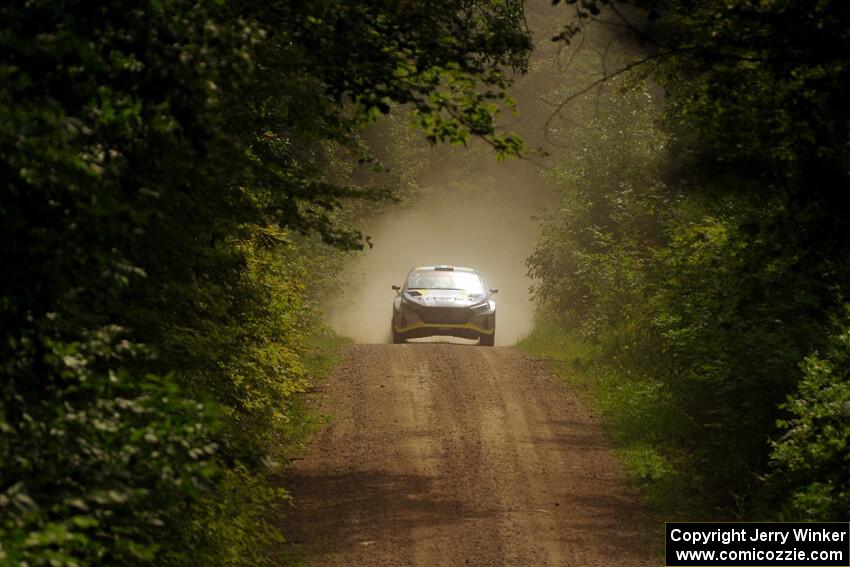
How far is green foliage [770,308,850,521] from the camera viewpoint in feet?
28.2

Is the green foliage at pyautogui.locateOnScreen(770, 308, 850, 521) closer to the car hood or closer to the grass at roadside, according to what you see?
the grass at roadside

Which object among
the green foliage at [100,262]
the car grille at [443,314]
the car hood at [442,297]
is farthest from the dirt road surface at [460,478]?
the car hood at [442,297]

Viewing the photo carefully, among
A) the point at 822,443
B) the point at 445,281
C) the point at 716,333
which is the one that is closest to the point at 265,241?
the point at 716,333

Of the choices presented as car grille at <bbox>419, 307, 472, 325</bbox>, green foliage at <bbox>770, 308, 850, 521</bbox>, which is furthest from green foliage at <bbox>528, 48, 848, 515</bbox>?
car grille at <bbox>419, 307, 472, 325</bbox>

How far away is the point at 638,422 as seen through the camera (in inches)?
632

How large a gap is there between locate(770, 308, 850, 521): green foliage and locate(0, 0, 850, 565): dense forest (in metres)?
0.03

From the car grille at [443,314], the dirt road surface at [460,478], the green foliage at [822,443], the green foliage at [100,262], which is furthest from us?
the car grille at [443,314]

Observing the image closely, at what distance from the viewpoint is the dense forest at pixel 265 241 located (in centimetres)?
481

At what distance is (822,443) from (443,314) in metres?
16.5

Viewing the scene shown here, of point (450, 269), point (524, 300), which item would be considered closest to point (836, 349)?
point (450, 269)

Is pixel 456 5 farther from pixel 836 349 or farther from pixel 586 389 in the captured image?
pixel 586 389

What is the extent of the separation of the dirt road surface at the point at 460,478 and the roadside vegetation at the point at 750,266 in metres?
0.96

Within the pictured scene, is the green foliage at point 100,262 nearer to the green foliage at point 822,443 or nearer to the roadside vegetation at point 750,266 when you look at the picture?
the roadside vegetation at point 750,266

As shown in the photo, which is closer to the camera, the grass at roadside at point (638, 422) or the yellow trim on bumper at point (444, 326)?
the grass at roadside at point (638, 422)
